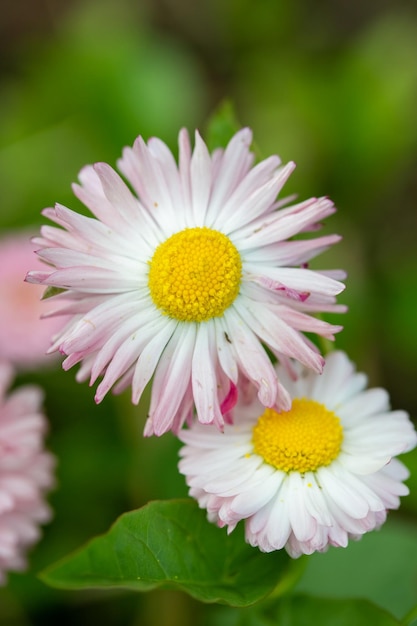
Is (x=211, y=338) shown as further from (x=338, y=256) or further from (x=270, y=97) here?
(x=270, y=97)

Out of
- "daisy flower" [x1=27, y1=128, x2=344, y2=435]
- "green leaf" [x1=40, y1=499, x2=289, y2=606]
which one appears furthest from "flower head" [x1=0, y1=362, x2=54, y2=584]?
"daisy flower" [x1=27, y1=128, x2=344, y2=435]

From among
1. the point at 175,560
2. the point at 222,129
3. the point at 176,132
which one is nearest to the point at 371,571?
the point at 175,560

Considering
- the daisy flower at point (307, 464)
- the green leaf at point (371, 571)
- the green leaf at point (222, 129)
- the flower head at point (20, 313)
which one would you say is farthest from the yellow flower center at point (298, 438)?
the flower head at point (20, 313)

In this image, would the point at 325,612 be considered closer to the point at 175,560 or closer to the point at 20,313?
the point at 175,560

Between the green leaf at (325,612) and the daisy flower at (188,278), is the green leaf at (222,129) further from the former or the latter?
the green leaf at (325,612)

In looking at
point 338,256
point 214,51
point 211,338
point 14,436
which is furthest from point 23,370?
point 214,51
